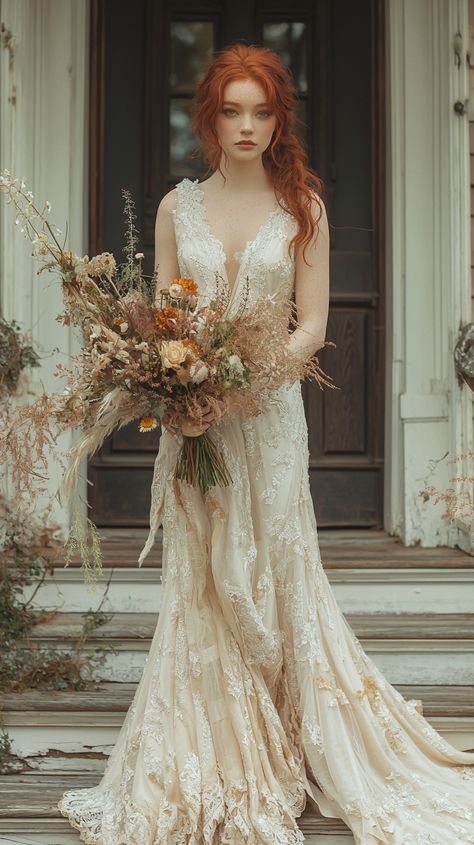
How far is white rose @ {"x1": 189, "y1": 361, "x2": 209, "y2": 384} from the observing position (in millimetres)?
2497

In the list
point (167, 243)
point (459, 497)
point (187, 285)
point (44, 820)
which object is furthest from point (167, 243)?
point (459, 497)

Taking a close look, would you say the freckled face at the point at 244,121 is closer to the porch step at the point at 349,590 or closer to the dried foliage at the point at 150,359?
the dried foliage at the point at 150,359

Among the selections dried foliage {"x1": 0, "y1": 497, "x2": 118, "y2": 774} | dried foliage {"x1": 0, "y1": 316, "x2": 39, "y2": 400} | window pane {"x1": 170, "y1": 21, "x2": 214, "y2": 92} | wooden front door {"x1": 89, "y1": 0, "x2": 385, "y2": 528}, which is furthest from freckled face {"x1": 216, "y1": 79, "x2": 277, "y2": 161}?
window pane {"x1": 170, "y1": 21, "x2": 214, "y2": 92}

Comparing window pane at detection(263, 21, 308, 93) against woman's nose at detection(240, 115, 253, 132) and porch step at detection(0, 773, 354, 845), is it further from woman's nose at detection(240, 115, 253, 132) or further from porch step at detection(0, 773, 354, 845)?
porch step at detection(0, 773, 354, 845)

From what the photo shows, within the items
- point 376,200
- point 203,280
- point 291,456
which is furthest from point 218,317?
point 376,200

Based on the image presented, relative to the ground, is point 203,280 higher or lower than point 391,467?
higher

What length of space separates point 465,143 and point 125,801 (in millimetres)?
3247

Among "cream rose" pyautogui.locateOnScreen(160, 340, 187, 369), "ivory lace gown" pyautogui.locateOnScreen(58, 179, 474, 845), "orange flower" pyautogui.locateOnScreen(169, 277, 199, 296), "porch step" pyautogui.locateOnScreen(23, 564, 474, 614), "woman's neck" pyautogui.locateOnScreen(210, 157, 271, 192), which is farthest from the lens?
"porch step" pyautogui.locateOnScreen(23, 564, 474, 614)

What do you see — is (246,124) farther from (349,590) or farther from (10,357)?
(349,590)

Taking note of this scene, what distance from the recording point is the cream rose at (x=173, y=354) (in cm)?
248

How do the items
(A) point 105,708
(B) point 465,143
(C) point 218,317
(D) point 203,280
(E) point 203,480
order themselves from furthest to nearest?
(B) point 465,143 → (A) point 105,708 → (D) point 203,280 → (E) point 203,480 → (C) point 218,317

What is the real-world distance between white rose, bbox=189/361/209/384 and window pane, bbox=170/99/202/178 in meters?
2.99

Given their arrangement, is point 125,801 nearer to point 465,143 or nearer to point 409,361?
point 409,361

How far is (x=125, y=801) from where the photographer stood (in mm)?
2848
